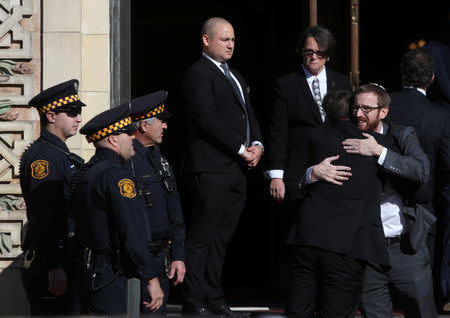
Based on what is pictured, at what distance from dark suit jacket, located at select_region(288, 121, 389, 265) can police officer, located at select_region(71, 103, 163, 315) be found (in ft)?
2.98

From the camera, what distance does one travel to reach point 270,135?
7.84 meters

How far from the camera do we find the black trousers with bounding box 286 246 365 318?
605 cm

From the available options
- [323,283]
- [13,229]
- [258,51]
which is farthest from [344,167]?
[258,51]

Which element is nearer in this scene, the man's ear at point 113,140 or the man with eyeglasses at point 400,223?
the man's ear at point 113,140

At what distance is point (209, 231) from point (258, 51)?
3.75 meters

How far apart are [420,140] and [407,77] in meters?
0.43

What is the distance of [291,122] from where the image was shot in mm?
7863

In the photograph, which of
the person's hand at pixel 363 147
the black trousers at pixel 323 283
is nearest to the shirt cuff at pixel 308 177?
the person's hand at pixel 363 147

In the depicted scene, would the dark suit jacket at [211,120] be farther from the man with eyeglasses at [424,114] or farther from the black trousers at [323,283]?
the black trousers at [323,283]

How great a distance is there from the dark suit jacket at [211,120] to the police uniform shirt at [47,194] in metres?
1.25

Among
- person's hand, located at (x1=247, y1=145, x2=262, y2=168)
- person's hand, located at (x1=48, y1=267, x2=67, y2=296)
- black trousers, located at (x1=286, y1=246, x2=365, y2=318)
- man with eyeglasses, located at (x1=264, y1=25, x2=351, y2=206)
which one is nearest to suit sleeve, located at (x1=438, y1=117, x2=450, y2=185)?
man with eyeglasses, located at (x1=264, y1=25, x2=351, y2=206)

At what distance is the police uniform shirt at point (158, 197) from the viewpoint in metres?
6.71

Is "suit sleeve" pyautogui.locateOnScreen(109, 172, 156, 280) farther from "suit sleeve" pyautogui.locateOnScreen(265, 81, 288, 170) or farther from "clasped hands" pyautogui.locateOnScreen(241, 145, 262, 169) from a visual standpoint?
"suit sleeve" pyautogui.locateOnScreen(265, 81, 288, 170)

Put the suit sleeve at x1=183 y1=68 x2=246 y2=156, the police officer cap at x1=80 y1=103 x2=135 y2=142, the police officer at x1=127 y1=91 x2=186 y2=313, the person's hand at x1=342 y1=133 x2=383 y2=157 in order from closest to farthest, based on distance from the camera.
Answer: the police officer cap at x1=80 y1=103 x2=135 y2=142, the person's hand at x1=342 y1=133 x2=383 y2=157, the police officer at x1=127 y1=91 x2=186 y2=313, the suit sleeve at x1=183 y1=68 x2=246 y2=156
